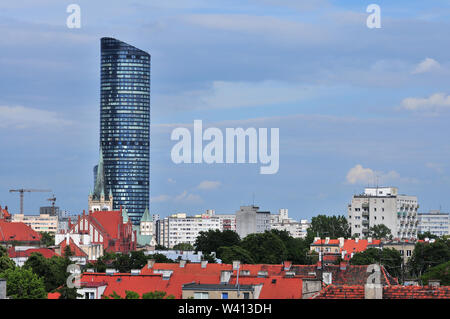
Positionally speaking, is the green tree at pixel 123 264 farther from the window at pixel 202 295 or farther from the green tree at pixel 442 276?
the window at pixel 202 295

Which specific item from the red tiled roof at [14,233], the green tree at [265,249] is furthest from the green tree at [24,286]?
the red tiled roof at [14,233]

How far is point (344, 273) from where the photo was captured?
78.9 metres

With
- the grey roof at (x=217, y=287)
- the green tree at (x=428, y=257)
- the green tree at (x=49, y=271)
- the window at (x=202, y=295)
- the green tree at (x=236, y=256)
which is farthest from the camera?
the green tree at (x=428, y=257)

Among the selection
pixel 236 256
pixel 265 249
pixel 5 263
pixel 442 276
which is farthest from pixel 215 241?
pixel 442 276

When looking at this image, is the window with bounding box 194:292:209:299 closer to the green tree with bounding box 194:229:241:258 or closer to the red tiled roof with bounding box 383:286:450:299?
the red tiled roof with bounding box 383:286:450:299

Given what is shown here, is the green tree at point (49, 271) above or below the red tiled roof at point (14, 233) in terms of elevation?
below

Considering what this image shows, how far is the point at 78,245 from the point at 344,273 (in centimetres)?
11695

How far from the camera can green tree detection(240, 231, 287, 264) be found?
5310 inches

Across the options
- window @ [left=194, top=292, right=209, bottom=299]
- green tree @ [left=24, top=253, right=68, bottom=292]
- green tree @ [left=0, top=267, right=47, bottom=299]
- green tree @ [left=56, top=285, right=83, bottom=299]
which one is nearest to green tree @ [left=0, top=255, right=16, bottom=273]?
green tree @ [left=24, top=253, right=68, bottom=292]

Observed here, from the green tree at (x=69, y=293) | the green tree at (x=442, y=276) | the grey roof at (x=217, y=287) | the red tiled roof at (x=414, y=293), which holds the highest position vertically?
the red tiled roof at (x=414, y=293)

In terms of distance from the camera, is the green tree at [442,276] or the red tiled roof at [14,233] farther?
the red tiled roof at [14,233]

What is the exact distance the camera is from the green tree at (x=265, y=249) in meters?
135
